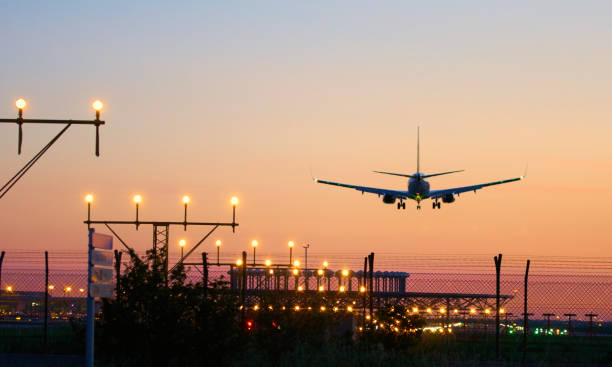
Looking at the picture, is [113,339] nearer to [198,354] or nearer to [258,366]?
[198,354]

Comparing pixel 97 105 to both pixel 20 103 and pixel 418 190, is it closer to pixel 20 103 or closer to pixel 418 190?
pixel 20 103

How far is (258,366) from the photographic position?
21812 millimetres

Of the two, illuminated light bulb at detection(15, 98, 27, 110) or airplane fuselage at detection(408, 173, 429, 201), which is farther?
airplane fuselage at detection(408, 173, 429, 201)

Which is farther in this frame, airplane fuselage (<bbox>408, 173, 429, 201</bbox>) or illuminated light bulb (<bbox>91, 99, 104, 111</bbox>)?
airplane fuselage (<bbox>408, 173, 429, 201</bbox>)

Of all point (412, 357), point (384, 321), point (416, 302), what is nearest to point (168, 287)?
point (412, 357)

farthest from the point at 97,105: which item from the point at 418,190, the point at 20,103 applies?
the point at 418,190

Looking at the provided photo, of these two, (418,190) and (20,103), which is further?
(418,190)

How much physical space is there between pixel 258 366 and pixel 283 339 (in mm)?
1881

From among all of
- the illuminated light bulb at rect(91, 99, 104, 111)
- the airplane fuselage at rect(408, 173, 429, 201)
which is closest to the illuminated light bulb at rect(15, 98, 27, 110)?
the illuminated light bulb at rect(91, 99, 104, 111)

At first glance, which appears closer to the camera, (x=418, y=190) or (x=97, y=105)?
(x=97, y=105)

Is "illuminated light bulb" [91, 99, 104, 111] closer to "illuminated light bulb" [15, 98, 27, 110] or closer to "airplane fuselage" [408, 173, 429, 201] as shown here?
"illuminated light bulb" [15, 98, 27, 110]

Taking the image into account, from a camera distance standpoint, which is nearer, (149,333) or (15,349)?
(149,333)

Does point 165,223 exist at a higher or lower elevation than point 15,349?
higher

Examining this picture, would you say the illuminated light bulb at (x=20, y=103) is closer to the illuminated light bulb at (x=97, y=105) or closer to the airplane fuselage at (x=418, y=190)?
the illuminated light bulb at (x=97, y=105)
